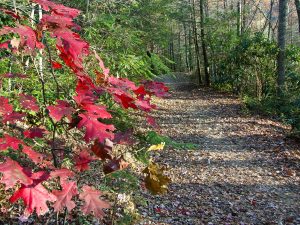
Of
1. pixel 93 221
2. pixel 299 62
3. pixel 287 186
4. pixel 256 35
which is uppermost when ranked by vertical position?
pixel 256 35

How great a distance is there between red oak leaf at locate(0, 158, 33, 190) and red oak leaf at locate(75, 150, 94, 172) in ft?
1.54

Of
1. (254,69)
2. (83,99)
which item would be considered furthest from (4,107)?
(254,69)

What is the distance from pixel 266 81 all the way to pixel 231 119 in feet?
9.97

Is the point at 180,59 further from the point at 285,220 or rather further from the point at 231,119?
the point at 285,220

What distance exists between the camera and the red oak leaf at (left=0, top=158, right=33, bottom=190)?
139 cm

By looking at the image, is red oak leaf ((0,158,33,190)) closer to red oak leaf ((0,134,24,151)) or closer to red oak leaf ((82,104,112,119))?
red oak leaf ((0,134,24,151))

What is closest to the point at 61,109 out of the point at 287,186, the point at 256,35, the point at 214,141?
the point at 287,186

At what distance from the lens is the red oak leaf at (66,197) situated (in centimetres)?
169

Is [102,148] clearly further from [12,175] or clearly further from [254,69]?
[254,69]

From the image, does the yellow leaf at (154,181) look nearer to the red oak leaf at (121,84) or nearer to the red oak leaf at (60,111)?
the red oak leaf at (121,84)

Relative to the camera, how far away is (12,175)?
1416 millimetres

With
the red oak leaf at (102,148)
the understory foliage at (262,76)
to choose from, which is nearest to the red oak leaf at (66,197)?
the red oak leaf at (102,148)

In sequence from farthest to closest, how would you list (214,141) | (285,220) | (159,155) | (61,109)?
1. (214,141)
2. (159,155)
3. (285,220)
4. (61,109)

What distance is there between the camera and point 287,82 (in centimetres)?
1113
